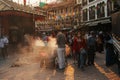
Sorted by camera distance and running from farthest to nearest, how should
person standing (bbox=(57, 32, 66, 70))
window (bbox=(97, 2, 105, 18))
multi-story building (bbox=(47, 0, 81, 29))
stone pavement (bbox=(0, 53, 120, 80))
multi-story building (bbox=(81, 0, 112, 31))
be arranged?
multi-story building (bbox=(47, 0, 81, 29))
window (bbox=(97, 2, 105, 18))
multi-story building (bbox=(81, 0, 112, 31))
person standing (bbox=(57, 32, 66, 70))
stone pavement (bbox=(0, 53, 120, 80))

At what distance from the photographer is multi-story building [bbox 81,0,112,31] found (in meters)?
36.2

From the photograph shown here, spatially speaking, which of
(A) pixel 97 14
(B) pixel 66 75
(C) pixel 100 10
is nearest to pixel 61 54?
(B) pixel 66 75

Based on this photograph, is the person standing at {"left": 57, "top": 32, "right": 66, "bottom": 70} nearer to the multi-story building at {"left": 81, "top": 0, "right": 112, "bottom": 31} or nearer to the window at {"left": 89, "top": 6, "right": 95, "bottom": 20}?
the multi-story building at {"left": 81, "top": 0, "right": 112, "bottom": 31}

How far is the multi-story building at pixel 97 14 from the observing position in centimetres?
3625

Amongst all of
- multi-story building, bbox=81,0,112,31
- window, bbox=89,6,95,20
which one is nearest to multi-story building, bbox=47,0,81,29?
multi-story building, bbox=81,0,112,31

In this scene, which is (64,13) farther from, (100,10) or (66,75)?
(66,75)

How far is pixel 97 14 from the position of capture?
41.2 m

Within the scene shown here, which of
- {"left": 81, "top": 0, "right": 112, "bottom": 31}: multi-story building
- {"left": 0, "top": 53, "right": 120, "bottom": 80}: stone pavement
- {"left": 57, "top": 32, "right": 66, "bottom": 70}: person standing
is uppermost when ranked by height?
{"left": 81, "top": 0, "right": 112, "bottom": 31}: multi-story building

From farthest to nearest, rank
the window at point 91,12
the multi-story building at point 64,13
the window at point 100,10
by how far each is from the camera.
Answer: the multi-story building at point 64,13, the window at point 91,12, the window at point 100,10

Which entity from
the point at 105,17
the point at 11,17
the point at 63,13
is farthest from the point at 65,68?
the point at 63,13

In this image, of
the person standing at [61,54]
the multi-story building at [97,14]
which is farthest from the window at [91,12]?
the person standing at [61,54]

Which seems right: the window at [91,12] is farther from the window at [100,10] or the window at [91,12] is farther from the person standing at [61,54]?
the person standing at [61,54]

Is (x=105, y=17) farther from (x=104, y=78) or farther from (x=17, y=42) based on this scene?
(x=104, y=78)

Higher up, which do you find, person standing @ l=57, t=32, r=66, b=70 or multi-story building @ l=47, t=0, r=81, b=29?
multi-story building @ l=47, t=0, r=81, b=29
